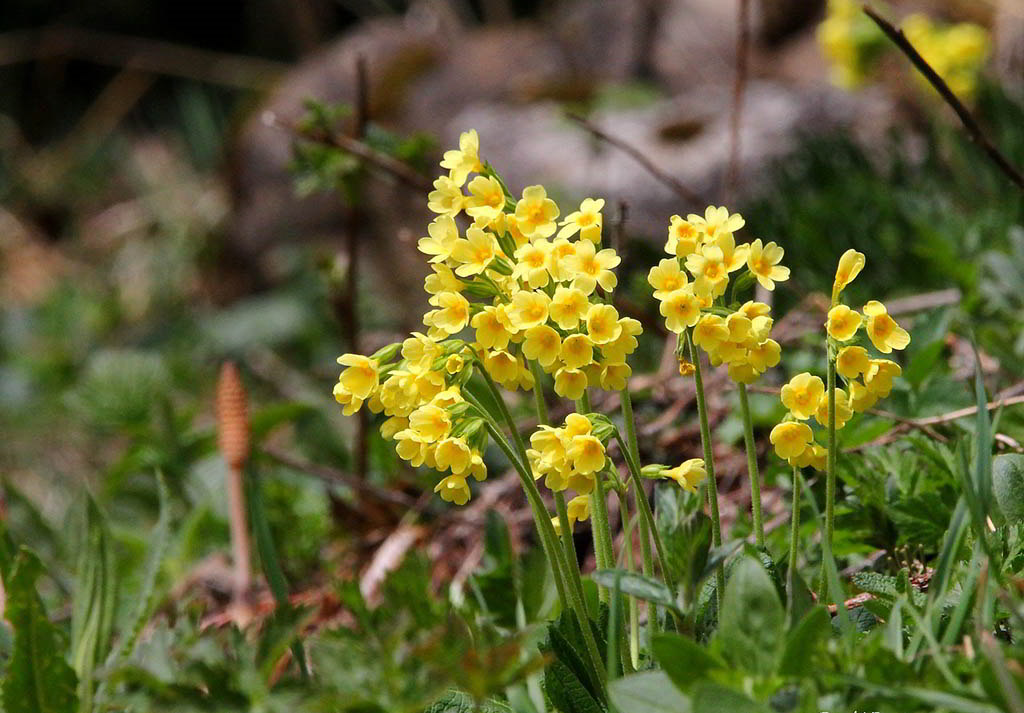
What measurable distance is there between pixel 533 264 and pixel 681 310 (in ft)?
0.48

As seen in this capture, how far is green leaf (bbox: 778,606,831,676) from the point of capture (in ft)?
2.89

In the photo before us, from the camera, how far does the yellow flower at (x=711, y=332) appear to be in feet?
3.26

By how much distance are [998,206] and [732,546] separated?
5.72 ft

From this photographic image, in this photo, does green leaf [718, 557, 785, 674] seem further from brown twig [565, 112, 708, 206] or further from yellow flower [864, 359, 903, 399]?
brown twig [565, 112, 708, 206]

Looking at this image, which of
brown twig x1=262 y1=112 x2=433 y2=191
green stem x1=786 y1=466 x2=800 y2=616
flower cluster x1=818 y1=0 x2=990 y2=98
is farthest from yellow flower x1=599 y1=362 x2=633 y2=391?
flower cluster x1=818 y1=0 x2=990 y2=98

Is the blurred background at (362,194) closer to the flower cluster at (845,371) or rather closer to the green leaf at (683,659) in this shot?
the flower cluster at (845,371)

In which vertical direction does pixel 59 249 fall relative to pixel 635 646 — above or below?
above

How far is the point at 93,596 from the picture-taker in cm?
140

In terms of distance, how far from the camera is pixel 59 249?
6.13 m

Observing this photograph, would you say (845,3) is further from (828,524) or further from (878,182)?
(828,524)

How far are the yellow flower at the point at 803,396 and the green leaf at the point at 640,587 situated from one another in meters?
0.22

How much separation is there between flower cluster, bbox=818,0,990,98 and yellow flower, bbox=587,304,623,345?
2451mm

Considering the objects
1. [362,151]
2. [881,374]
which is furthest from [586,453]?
[362,151]

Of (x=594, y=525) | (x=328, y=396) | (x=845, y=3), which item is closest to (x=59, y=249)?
(x=328, y=396)
